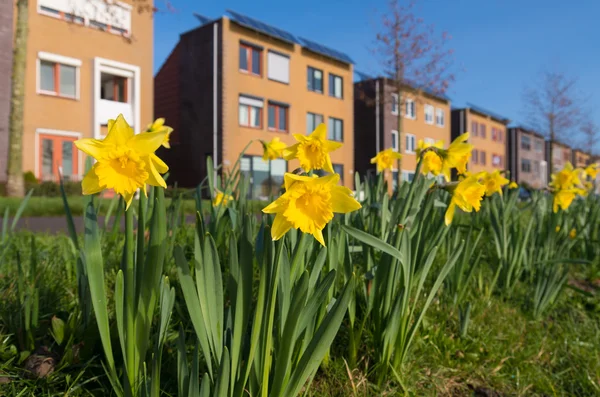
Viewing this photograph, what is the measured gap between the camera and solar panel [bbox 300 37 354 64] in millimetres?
24267

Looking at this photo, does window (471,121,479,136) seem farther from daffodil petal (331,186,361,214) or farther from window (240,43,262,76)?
daffodil petal (331,186,361,214)

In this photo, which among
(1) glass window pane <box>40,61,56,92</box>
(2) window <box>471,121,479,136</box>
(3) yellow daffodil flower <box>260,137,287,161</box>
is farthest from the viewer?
(2) window <box>471,121,479,136</box>

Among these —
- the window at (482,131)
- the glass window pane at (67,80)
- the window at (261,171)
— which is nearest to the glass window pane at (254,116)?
the window at (261,171)

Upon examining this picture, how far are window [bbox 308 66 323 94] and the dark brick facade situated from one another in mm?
6065

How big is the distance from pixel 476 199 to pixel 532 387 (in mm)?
850

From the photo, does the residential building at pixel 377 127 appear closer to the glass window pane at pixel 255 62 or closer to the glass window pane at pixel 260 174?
the glass window pane at pixel 255 62

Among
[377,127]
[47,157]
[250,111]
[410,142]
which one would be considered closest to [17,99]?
[47,157]

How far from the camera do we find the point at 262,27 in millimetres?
21984

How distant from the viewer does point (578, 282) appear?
10.6 feet

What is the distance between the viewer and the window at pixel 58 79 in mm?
15922

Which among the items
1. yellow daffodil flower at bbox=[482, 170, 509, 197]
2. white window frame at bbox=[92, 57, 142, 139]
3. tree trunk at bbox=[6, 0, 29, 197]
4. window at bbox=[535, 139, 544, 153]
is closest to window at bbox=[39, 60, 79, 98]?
white window frame at bbox=[92, 57, 142, 139]

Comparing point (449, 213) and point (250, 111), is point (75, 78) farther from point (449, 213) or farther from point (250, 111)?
point (449, 213)

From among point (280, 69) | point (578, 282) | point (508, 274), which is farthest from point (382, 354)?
point (280, 69)

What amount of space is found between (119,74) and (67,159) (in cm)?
398
